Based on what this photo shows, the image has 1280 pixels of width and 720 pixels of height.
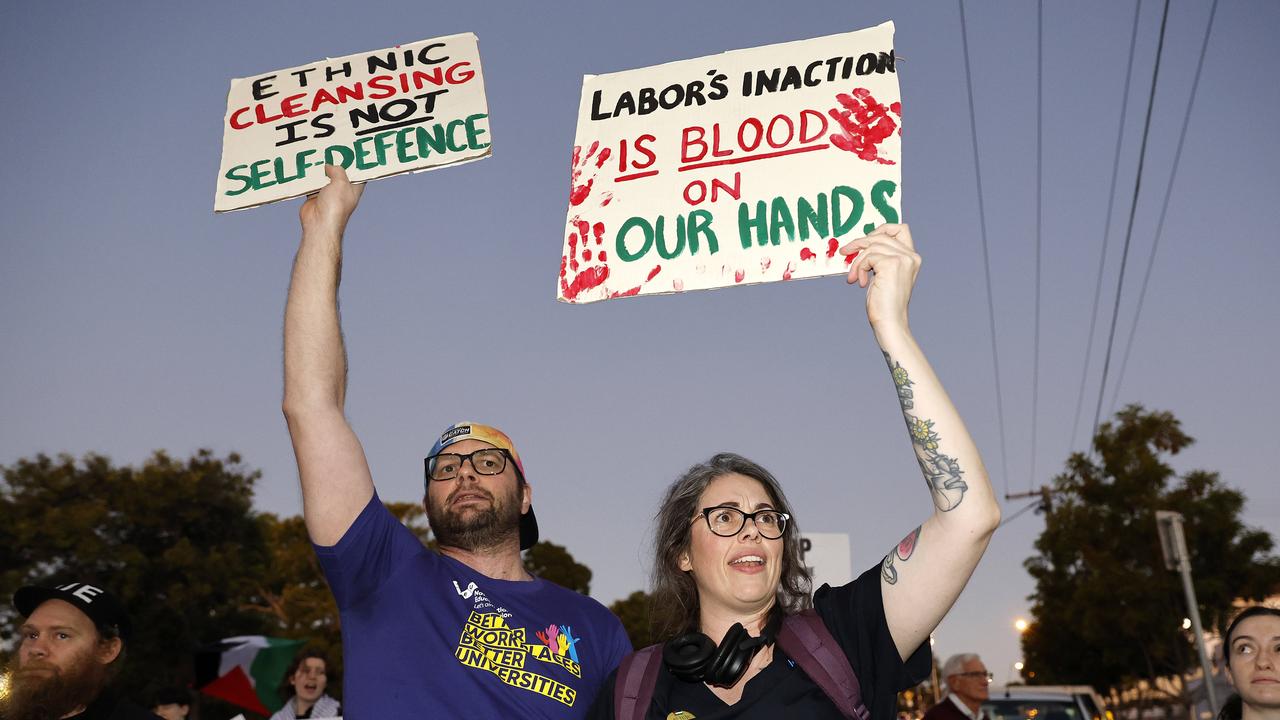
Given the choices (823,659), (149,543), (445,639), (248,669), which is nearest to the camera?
(823,659)

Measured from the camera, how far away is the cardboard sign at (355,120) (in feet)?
12.4

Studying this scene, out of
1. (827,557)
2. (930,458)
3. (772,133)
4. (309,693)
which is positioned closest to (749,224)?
(772,133)

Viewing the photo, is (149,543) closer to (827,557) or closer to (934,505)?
(827,557)

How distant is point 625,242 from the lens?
3578 mm

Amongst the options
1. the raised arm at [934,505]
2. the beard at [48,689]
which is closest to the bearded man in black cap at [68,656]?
the beard at [48,689]

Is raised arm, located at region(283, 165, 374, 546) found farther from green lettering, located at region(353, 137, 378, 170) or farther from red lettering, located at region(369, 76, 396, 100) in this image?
red lettering, located at region(369, 76, 396, 100)

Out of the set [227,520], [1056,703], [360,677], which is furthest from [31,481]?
[360,677]

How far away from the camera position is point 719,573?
9.59 ft

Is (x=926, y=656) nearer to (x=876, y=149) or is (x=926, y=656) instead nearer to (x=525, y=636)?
(x=525, y=636)

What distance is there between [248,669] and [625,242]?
12.9 m

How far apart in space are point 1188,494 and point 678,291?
78.5 feet

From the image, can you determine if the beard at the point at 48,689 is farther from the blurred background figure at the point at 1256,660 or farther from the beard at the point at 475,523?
the blurred background figure at the point at 1256,660

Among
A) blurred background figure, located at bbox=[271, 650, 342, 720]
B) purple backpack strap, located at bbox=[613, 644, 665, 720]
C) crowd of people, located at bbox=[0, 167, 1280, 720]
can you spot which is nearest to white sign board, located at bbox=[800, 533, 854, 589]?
blurred background figure, located at bbox=[271, 650, 342, 720]

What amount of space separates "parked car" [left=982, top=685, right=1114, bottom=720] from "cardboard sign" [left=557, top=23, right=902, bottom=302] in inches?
331
